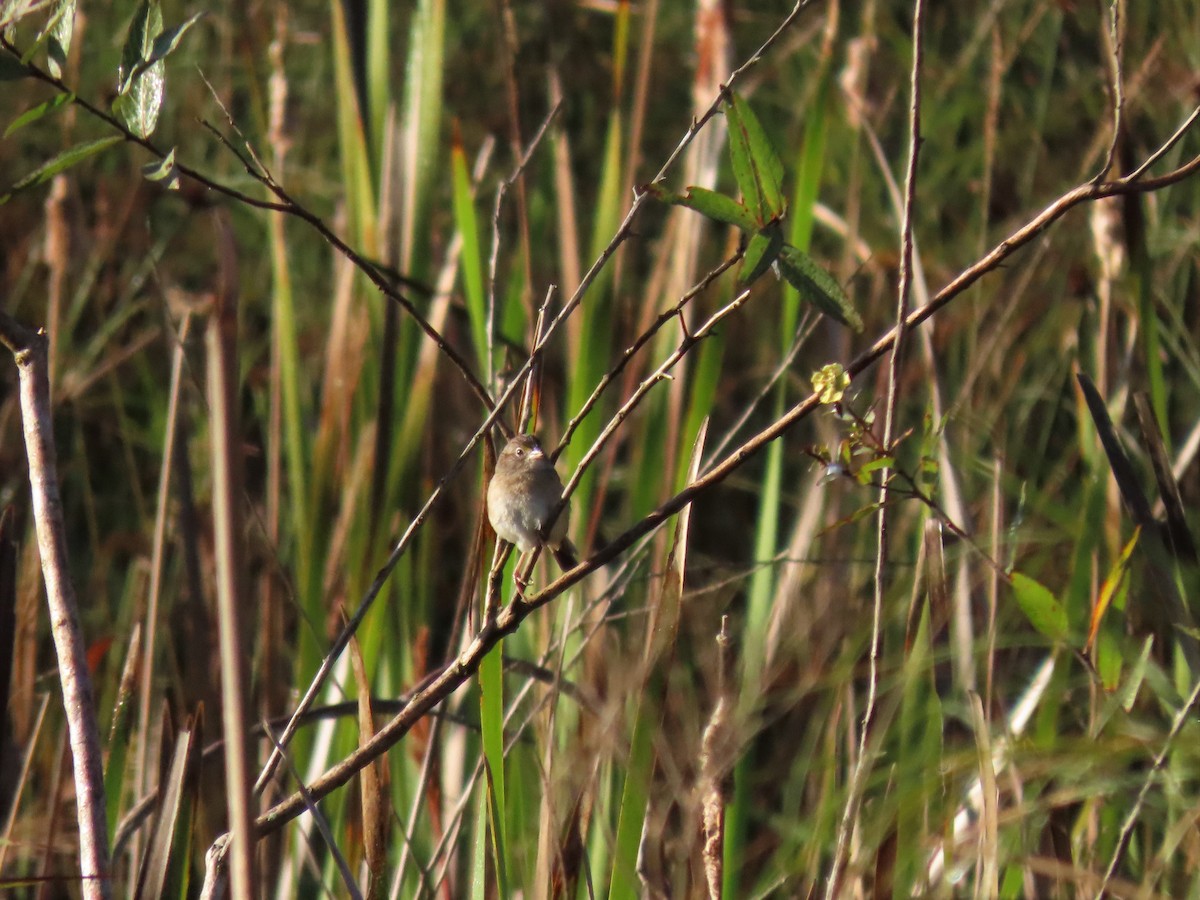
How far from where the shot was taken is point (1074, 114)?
344cm

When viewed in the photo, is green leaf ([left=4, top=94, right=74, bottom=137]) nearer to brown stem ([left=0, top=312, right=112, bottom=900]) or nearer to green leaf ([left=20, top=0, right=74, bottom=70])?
green leaf ([left=20, top=0, right=74, bottom=70])

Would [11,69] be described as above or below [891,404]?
above

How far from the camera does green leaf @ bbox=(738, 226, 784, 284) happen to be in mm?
999

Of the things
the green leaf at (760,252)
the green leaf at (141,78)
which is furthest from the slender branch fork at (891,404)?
the green leaf at (141,78)

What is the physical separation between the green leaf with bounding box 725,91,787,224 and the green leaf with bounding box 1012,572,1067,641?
424 millimetres

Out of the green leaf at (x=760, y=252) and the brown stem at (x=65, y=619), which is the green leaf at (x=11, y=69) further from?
the green leaf at (x=760, y=252)

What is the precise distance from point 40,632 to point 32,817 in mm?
790

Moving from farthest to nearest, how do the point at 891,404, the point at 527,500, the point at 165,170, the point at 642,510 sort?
the point at 642,510, the point at 527,500, the point at 891,404, the point at 165,170

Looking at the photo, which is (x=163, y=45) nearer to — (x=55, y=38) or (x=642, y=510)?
(x=55, y=38)

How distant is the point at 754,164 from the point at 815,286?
0.11 m

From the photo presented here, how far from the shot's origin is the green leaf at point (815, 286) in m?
1.05

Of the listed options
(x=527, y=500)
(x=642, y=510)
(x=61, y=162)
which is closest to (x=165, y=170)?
(x=61, y=162)

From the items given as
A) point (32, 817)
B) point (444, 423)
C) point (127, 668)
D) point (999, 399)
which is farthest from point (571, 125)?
point (127, 668)

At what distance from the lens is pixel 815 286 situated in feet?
3.46
